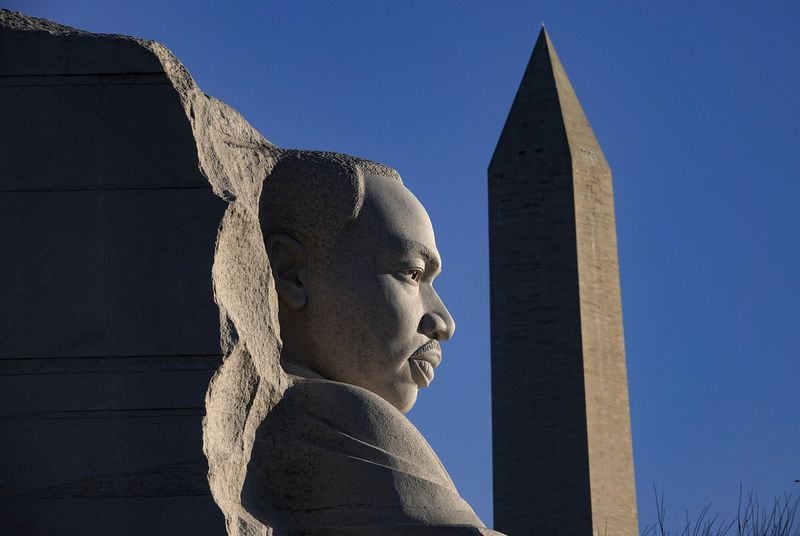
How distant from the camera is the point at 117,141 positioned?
12.6ft

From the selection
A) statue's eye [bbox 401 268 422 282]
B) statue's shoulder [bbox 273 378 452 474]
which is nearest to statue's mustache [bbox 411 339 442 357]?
statue's eye [bbox 401 268 422 282]

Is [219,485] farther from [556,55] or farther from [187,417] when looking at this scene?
[556,55]

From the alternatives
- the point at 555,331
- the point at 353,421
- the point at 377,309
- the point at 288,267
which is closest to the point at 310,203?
the point at 288,267

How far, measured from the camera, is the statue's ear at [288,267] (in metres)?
4.26

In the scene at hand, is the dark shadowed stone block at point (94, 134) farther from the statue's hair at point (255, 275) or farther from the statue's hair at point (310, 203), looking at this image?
the statue's hair at point (310, 203)

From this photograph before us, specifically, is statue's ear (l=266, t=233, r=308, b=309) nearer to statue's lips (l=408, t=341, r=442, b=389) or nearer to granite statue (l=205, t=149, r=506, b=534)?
granite statue (l=205, t=149, r=506, b=534)

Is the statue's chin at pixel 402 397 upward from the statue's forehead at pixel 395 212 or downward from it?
downward

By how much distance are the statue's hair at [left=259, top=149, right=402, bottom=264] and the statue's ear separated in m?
0.02

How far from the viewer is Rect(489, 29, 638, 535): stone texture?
97.8ft

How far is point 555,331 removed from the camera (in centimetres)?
3039

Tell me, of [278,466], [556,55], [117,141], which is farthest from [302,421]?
[556,55]

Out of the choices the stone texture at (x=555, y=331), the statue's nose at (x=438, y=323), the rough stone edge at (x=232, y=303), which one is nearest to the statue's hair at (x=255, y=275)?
the rough stone edge at (x=232, y=303)

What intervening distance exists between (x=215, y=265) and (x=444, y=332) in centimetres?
76

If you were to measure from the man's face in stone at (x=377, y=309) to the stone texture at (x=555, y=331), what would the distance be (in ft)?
83.4
